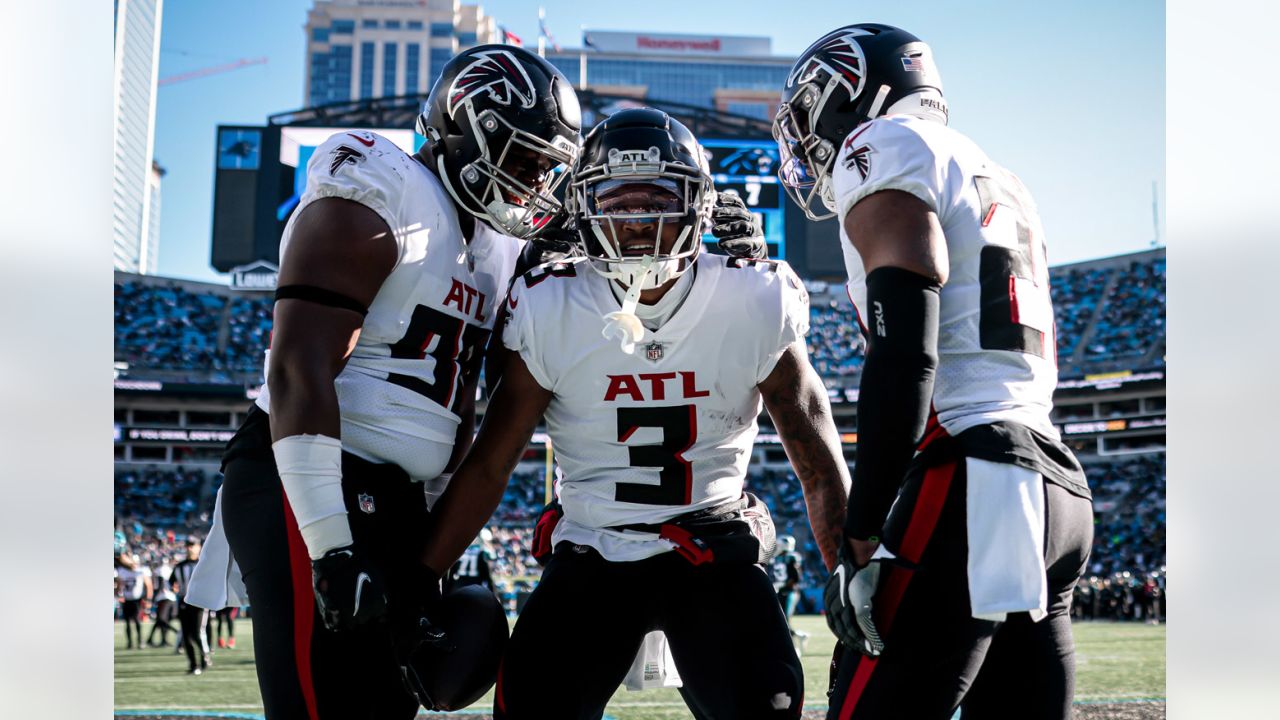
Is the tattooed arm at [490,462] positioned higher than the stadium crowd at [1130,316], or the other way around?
the stadium crowd at [1130,316]

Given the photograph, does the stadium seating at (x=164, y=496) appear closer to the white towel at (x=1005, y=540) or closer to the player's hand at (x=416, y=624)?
the player's hand at (x=416, y=624)

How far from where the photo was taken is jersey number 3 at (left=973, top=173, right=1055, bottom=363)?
8.33ft

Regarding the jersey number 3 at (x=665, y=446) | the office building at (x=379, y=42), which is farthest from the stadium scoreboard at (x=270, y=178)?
the office building at (x=379, y=42)

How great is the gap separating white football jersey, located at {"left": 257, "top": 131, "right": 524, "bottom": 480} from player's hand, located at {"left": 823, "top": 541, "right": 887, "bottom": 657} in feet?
4.18

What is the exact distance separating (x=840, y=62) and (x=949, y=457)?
3.78ft

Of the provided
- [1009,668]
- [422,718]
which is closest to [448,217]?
[1009,668]

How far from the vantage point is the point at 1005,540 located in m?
2.35

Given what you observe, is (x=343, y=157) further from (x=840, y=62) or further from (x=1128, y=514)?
(x=1128, y=514)

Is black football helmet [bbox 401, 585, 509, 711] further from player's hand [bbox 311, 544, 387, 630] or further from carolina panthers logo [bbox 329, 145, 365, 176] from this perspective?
carolina panthers logo [bbox 329, 145, 365, 176]

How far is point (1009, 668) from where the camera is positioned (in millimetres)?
2525

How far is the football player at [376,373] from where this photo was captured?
2748 millimetres

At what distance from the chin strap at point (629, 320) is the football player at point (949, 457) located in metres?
0.64
